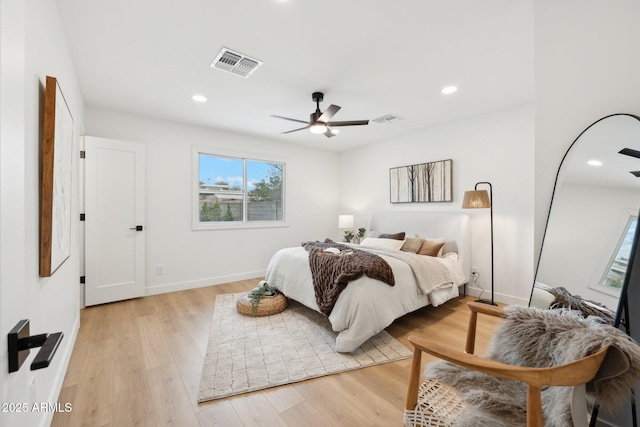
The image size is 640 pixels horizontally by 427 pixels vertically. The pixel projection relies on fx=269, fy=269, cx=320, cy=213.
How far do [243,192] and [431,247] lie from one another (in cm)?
325

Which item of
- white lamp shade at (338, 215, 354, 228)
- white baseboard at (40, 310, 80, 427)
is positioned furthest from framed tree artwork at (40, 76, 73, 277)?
white lamp shade at (338, 215, 354, 228)

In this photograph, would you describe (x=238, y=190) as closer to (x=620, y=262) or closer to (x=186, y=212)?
(x=186, y=212)

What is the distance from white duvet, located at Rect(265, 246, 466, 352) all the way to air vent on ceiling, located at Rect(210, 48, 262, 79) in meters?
2.09

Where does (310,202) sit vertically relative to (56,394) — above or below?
above

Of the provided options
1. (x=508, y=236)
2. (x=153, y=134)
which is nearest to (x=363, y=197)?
(x=508, y=236)

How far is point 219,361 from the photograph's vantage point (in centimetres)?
220

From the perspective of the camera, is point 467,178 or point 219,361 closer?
Result: point 219,361

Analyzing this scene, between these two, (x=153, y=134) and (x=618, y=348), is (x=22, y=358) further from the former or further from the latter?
(x=153, y=134)

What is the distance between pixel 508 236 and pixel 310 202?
3455 millimetres

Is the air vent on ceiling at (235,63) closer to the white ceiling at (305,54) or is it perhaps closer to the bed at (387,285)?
the white ceiling at (305,54)

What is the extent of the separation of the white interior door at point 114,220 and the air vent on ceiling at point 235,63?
2.00m

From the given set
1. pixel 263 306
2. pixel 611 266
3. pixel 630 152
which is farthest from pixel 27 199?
pixel 630 152

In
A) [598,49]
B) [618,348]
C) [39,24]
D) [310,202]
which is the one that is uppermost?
[39,24]

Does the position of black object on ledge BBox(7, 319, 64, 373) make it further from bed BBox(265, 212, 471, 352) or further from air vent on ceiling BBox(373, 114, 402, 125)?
air vent on ceiling BBox(373, 114, 402, 125)
